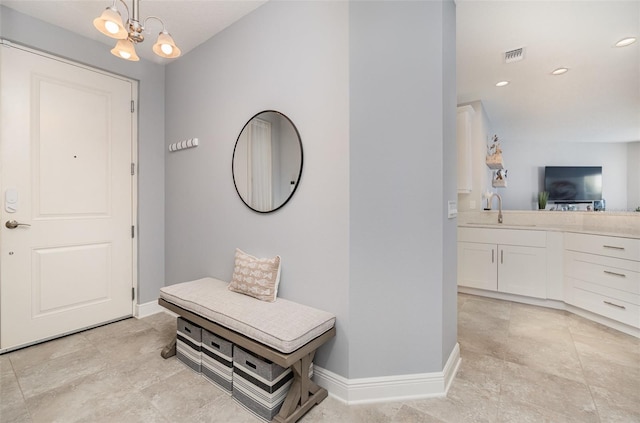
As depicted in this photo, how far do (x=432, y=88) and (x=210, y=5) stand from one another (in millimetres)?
1724

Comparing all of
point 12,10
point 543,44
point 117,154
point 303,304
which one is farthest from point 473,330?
point 12,10

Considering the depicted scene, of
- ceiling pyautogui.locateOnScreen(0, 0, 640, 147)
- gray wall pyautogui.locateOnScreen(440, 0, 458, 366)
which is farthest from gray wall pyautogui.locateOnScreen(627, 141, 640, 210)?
gray wall pyautogui.locateOnScreen(440, 0, 458, 366)

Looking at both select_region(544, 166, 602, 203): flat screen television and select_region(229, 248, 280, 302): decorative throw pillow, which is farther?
select_region(544, 166, 602, 203): flat screen television

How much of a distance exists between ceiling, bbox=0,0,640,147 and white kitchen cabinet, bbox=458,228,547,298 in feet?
5.69

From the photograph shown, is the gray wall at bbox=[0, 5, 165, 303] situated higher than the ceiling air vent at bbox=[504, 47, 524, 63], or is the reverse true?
the ceiling air vent at bbox=[504, 47, 524, 63]

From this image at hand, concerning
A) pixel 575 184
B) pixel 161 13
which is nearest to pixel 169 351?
pixel 161 13

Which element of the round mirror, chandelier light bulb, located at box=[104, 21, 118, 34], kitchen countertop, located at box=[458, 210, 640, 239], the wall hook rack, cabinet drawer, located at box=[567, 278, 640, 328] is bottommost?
cabinet drawer, located at box=[567, 278, 640, 328]

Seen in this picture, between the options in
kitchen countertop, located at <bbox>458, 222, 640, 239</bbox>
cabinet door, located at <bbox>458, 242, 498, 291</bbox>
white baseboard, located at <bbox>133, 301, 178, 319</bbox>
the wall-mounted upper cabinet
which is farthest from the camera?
the wall-mounted upper cabinet

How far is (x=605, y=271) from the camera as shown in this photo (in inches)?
107

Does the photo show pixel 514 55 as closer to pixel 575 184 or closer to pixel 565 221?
pixel 565 221

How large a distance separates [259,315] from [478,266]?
2.87 meters

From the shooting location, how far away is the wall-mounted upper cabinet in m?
3.60

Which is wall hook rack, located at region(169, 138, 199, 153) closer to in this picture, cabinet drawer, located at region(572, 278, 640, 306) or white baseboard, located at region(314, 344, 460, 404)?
white baseboard, located at region(314, 344, 460, 404)

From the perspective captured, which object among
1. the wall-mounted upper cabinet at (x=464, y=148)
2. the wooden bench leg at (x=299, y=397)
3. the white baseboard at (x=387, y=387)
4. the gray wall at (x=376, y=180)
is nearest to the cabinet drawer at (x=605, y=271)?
the wall-mounted upper cabinet at (x=464, y=148)
